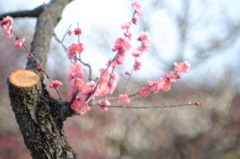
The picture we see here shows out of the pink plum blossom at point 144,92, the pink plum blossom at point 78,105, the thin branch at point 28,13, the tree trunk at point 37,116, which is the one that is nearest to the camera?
the tree trunk at point 37,116

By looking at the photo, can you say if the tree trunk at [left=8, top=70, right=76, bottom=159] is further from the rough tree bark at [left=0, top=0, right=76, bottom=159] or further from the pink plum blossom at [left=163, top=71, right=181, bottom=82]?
the pink plum blossom at [left=163, top=71, right=181, bottom=82]

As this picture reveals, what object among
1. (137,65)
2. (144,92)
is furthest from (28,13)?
(144,92)

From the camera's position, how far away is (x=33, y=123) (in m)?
1.21

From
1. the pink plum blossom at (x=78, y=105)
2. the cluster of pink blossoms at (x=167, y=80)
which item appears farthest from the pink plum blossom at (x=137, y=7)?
the pink plum blossom at (x=78, y=105)

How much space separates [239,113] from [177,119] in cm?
142

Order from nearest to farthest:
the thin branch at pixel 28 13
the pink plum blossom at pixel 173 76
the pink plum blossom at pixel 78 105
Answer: the pink plum blossom at pixel 78 105
the pink plum blossom at pixel 173 76
the thin branch at pixel 28 13

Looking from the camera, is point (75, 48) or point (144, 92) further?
point (144, 92)

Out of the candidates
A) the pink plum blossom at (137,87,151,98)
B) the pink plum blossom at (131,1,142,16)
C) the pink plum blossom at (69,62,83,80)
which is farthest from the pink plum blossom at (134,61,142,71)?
the pink plum blossom at (69,62,83,80)

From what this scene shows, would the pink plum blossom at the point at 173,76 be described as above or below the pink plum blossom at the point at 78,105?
above

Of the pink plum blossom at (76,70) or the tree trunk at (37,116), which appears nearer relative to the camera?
the tree trunk at (37,116)

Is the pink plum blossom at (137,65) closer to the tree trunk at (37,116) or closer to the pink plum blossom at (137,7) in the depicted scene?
the pink plum blossom at (137,7)

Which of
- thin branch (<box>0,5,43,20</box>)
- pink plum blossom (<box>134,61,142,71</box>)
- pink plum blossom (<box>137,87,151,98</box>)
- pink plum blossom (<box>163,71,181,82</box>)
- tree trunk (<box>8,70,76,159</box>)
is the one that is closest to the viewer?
tree trunk (<box>8,70,76,159</box>)

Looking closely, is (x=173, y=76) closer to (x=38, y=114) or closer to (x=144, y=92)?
(x=144, y=92)

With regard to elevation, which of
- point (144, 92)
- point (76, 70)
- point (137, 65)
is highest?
point (137, 65)
